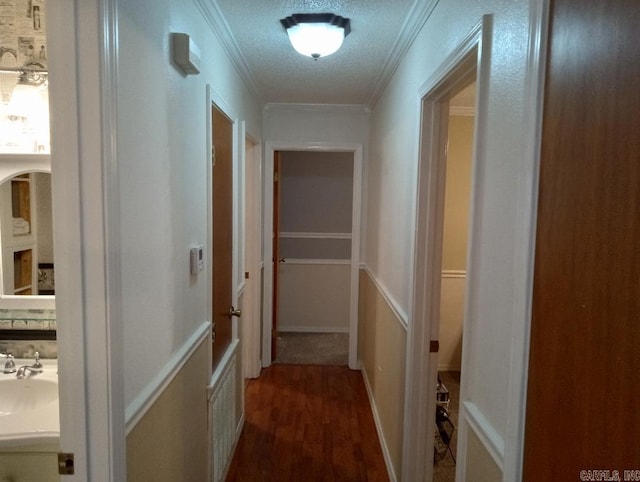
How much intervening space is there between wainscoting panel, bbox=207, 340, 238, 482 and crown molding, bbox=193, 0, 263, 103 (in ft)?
5.53

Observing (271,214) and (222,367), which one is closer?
(222,367)

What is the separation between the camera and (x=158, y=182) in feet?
4.36

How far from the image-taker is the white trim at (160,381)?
115cm

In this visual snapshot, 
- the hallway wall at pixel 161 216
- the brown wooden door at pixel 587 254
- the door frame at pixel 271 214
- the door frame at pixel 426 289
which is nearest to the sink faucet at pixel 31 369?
the hallway wall at pixel 161 216

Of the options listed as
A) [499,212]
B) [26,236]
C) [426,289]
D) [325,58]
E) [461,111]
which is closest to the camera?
[499,212]

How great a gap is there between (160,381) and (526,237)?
1154mm

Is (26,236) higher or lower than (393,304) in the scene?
higher

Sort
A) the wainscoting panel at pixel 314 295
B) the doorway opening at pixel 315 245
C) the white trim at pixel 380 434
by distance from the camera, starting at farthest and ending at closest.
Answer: the wainscoting panel at pixel 314 295 → the doorway opening at pixel 315 245 → the white trim at pixel 380 434

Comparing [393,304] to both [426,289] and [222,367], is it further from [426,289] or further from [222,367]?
[222,367]

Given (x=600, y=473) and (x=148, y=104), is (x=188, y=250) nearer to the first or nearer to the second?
(x=148, y=104)

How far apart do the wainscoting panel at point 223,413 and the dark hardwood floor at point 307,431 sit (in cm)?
18

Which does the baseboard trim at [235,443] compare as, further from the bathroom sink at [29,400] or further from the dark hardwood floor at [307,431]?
the bathroom sink at [29,400]

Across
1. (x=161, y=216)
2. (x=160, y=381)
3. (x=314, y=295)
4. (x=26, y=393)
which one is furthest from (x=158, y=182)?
(x=314, y=295)

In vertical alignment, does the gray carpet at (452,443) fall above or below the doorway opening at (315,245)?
below
